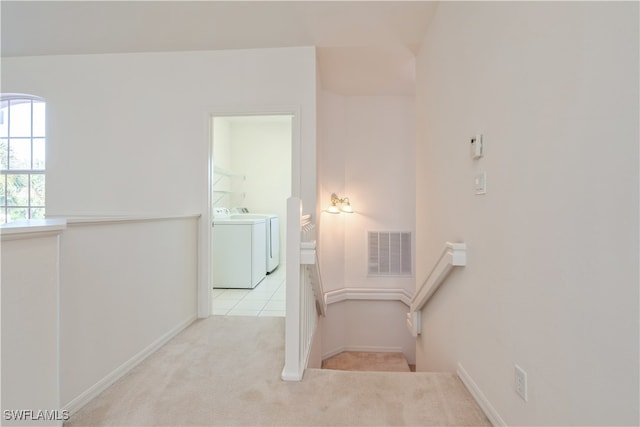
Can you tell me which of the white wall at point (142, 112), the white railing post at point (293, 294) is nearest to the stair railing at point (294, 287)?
the white railing post at point (293, 294)

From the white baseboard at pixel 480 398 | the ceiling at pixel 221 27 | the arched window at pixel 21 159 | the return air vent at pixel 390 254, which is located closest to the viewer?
the white baseboard at pixel 480 398

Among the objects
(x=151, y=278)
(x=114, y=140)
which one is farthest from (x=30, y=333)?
(x=114, y=140)

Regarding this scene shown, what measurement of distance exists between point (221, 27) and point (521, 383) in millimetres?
3221

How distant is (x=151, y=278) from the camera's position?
2.29 metres

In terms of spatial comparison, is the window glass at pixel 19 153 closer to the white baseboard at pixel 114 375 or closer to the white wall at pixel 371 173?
the white baseboard at pixel 114 375

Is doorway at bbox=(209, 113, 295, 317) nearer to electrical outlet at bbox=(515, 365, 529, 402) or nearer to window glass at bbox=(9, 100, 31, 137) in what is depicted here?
window glass at bbox=(9, 100, 31, 137)

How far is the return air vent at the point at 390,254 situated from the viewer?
14.2 ft

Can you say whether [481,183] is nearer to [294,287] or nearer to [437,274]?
[437,274]

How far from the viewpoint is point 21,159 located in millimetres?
3637

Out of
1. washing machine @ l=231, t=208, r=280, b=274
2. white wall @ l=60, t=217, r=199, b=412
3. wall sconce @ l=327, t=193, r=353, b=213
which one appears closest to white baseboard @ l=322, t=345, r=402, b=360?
washing machine @ l=231, t=208, r=280, b=274

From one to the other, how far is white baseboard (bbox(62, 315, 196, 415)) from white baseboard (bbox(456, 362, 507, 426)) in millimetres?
1982

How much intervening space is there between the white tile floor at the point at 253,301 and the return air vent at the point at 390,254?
1309 millimetres

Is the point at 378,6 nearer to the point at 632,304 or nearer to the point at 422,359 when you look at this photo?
the point at 632,304

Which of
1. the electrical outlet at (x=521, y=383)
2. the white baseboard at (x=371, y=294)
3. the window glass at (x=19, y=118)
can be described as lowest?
the white baseboard at (x=371, y=294)
